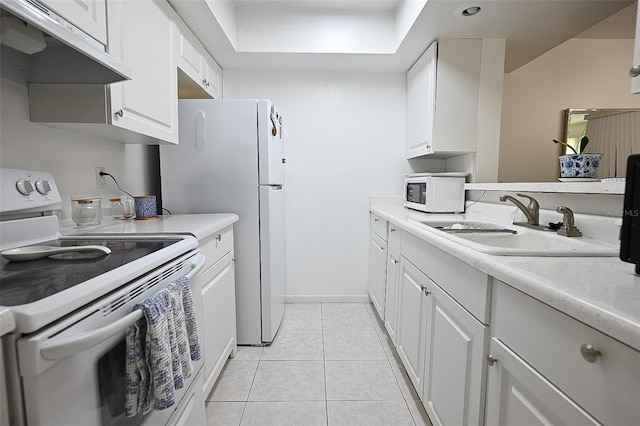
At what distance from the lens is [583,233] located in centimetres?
119

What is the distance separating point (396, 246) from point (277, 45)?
5.80 ft

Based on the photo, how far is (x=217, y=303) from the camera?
152 cm

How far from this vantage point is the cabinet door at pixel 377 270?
217 centimetres

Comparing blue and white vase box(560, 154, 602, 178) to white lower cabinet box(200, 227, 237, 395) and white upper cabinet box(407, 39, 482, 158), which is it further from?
white lower cabinet box(200, 227, 237, 395)

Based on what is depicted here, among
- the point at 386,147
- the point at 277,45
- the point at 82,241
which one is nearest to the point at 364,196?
the point at 386,147

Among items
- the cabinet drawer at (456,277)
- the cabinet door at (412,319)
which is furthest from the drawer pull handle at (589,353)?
the cabinet door at (412,319)

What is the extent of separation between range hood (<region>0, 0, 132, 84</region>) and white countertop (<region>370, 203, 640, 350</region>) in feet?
4.22

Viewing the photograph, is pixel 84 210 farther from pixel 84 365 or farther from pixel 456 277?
pixel 456 277

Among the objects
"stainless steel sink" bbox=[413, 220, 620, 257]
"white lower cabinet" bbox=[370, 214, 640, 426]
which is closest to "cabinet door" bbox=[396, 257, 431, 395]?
"white lower cabinet" bbox=[370, 214, 640, 426]

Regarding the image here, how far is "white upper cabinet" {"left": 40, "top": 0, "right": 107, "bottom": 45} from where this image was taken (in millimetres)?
905

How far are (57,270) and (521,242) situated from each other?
170cm

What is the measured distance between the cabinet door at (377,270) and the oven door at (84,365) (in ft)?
5.44

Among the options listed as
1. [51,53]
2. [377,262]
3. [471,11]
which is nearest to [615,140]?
[471,11]

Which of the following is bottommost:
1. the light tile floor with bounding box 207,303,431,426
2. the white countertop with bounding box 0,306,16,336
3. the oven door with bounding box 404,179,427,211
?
the light tile floor with bounding box 207,303,431,426
